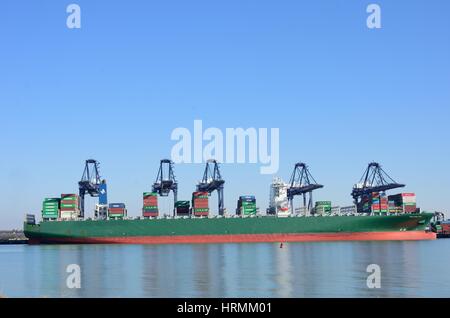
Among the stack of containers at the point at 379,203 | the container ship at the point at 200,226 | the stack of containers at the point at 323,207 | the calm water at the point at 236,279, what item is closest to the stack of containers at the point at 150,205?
the container ship at the point at 200,226

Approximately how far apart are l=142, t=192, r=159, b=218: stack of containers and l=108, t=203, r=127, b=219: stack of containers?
15.0ft

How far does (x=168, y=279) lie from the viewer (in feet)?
135

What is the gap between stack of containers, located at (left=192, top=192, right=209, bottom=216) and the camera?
355 feet

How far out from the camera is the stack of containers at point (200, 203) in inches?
4262

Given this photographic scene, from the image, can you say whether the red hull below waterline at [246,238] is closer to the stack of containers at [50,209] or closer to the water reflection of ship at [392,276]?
the stack of containers at [50,209]

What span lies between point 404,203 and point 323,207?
18.5 m

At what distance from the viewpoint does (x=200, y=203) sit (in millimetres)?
109312

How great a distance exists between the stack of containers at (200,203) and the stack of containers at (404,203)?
4204 centimetres

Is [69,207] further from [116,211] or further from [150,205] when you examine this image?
[150,205]
